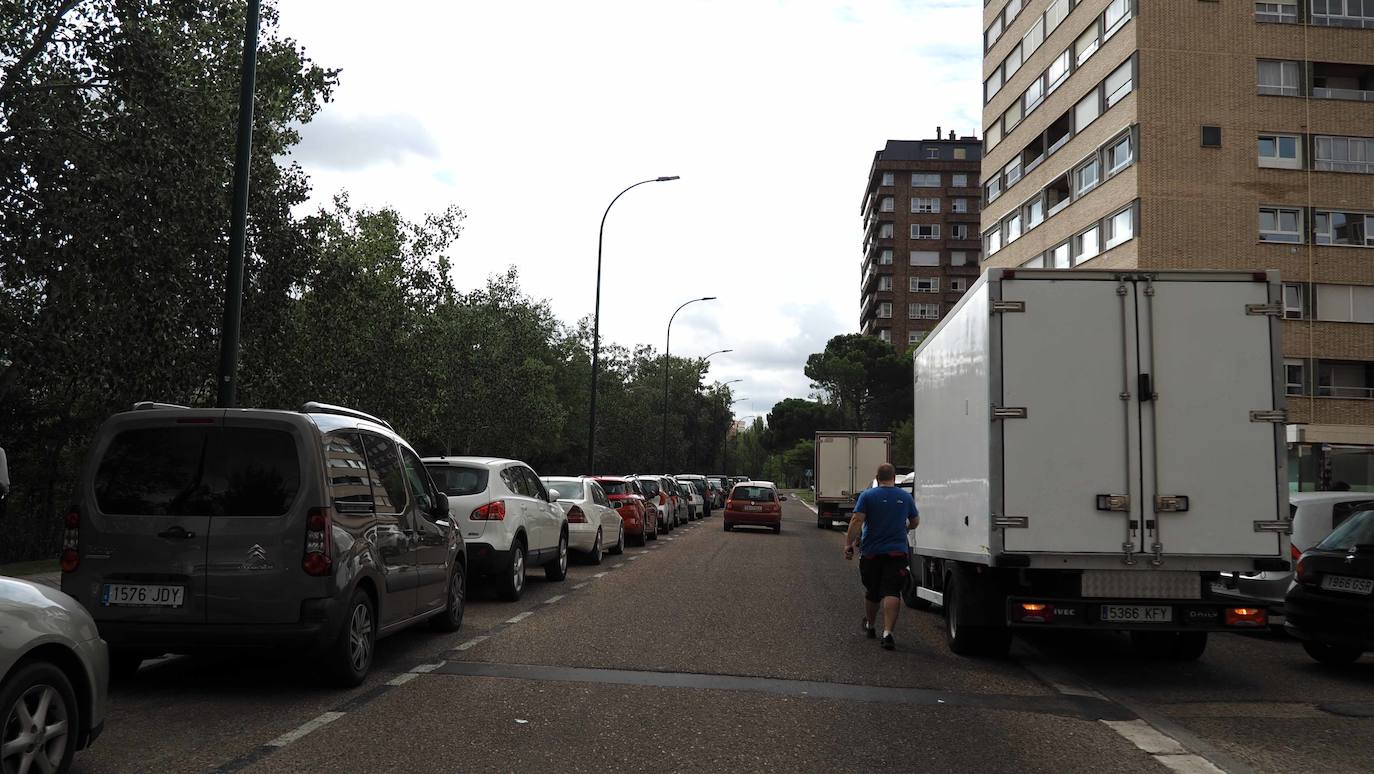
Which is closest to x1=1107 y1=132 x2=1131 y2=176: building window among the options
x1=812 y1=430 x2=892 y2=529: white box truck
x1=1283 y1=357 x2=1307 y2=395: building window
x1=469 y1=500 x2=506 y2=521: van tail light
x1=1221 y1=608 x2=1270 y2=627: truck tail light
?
x1=1283 y1=357 x2=1307 y2=395: building window

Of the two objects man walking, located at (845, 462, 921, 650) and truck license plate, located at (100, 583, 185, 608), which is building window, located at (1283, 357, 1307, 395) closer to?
man walking, located at (845, 462, 921, 650)

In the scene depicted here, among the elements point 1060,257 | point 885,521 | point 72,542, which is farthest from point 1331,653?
point 1060,257

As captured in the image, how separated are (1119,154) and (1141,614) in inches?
1517

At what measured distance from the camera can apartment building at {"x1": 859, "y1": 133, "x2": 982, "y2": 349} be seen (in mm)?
100062

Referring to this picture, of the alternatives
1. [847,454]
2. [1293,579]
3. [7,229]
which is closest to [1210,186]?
[847,454]

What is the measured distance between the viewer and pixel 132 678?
7.58m

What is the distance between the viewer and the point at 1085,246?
148ft

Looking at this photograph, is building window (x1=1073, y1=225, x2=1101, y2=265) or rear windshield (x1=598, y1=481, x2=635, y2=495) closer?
rear windshield (x1=598, y1=481, x2=635, y2=495)

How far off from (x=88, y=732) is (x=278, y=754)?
906 mm

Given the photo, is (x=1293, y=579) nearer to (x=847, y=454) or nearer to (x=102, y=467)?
(x=102, y=467)

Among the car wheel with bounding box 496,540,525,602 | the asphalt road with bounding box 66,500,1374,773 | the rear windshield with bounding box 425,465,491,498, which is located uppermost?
the rear windshield with bounding box 425,465,491,498

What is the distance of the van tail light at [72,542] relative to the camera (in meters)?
7.01

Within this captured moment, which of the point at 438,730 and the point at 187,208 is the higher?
the point at 187,208

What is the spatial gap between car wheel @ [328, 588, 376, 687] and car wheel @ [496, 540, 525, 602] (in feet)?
15.9
